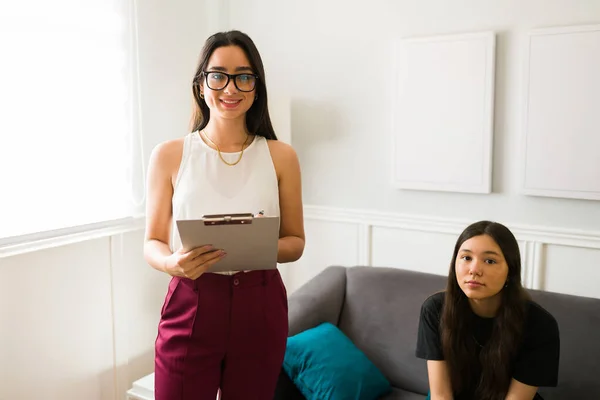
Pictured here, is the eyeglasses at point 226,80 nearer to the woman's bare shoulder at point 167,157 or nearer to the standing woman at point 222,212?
the standing woman at point 222,212

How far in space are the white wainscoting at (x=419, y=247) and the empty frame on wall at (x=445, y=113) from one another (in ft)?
0.69

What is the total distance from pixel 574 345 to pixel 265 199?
4.35 ft

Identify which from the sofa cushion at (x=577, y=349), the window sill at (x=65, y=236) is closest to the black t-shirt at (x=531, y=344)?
the sofa cushion at (x=577, y=349)

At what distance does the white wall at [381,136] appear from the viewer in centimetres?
240

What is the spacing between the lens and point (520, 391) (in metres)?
1.75

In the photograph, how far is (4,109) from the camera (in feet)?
6.84

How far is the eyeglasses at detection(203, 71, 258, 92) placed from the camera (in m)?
1.52

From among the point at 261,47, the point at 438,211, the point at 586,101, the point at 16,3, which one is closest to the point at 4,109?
the point at 16,3

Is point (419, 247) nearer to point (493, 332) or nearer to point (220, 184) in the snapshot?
point (493, 332)

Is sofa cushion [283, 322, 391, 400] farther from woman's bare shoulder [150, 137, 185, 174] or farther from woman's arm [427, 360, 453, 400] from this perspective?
woman's bare shoulder [150, 137, 185, 174]

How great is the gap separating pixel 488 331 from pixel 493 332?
0.11 ft

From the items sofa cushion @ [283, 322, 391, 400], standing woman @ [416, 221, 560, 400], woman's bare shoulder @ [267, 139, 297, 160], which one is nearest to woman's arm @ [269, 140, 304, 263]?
woman's bare shoulder @ [267, 139, 297, 160]

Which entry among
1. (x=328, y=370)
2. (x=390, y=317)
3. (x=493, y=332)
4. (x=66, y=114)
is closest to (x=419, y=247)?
(x=390, y=317)

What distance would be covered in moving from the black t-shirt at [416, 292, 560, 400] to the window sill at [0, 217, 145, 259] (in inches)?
57.3
